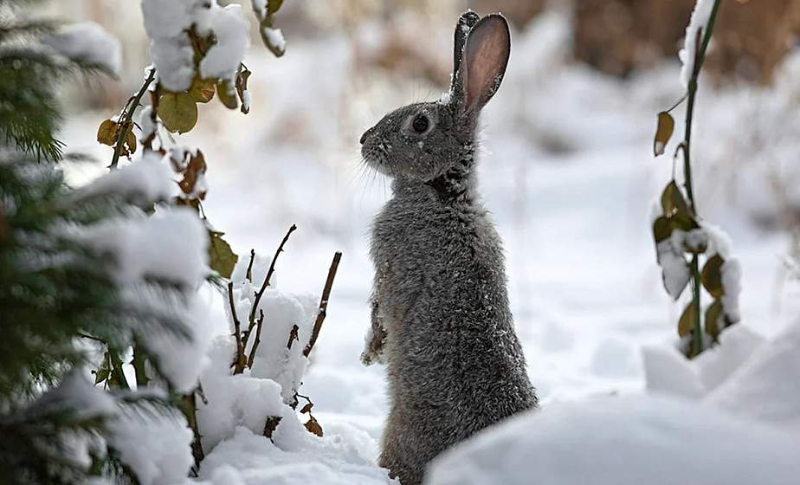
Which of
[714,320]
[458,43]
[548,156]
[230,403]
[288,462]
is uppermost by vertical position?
[548,156]

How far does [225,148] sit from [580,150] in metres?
3.76

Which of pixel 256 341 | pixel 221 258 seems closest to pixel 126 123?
pixel 221 258

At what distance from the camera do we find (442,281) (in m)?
2.38

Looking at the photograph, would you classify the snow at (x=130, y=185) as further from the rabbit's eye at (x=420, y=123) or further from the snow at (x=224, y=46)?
the rabbit's eye at (x=420, y=123)

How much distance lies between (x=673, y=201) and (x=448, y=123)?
958 mm

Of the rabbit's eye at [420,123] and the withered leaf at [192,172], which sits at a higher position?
the rabbit's eye at [420,123]

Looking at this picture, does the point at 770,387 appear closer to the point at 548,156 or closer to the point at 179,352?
the point at 179,352

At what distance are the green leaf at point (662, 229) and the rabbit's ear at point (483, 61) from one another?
2.92ft

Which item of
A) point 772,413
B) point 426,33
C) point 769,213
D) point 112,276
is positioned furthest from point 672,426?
point 426,33

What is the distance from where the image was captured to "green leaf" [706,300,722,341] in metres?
1.82

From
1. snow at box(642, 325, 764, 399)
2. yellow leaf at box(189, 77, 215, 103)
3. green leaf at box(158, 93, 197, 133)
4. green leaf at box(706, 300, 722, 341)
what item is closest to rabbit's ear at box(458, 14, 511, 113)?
yellow leaf at box(189, 77, 215, 103)

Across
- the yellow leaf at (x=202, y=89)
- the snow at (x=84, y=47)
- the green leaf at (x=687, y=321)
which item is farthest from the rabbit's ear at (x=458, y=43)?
the snow at (x=84, y=47)

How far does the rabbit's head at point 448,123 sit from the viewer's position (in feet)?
8.43

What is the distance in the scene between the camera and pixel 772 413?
4.40 ft
